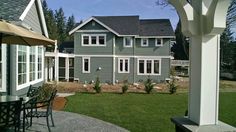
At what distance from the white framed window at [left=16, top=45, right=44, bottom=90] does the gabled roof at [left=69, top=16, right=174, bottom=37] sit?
1365 centimetres

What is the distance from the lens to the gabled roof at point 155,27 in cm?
3200

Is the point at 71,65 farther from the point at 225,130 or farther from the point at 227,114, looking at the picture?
the point at 225,130

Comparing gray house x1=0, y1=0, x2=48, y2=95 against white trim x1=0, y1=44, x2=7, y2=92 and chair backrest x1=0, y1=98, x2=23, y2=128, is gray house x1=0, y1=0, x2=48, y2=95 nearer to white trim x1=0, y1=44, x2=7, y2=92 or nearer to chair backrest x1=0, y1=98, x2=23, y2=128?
white trim x1=0, y1=44, x2=7, y2=92

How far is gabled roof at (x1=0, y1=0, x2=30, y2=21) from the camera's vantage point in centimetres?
1263

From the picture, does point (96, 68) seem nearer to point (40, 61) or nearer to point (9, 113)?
point (40, 61)

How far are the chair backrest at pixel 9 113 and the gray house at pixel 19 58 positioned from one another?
6.33 m

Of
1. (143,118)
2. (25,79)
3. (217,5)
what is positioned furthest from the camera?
(25,79)

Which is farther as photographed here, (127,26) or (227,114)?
(127,26)

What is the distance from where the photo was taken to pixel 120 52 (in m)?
31.7

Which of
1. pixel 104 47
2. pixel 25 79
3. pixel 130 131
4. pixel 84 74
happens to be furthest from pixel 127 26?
pixel 130 131

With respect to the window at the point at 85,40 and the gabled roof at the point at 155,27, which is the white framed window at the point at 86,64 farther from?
the gabled roof at the point at 155,27

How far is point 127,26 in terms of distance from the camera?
32562mm

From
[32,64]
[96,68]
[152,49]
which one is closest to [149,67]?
[152,49]

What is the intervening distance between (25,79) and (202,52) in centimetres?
1205
